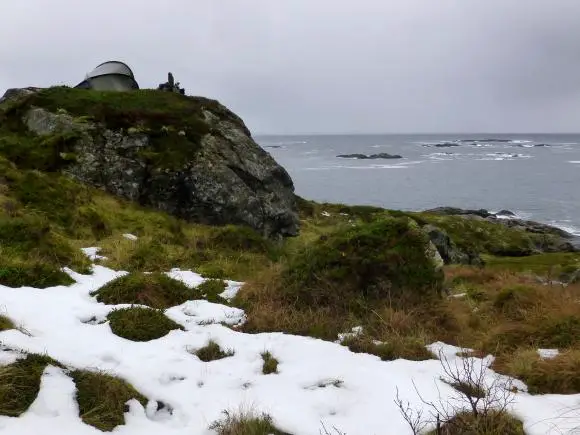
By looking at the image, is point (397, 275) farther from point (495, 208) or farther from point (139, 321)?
point (495, 208)

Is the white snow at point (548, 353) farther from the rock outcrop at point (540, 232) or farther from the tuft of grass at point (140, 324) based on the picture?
the rock outcrop at point (540, 232)

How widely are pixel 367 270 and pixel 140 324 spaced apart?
163 inches

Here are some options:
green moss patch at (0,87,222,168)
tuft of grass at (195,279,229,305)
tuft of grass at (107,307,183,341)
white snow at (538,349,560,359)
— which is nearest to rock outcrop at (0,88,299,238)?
green moss patch at (0,87,222,168)

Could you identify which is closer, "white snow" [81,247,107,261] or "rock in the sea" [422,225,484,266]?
"white snow" [81,247,107,261]

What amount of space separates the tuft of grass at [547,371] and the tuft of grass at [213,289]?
5.01 m

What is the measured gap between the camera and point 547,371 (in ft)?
18.4

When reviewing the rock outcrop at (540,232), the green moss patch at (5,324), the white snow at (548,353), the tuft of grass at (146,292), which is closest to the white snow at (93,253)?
the tuft of grass at (146,292)

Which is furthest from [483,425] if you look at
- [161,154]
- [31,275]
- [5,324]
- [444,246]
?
[444,246]

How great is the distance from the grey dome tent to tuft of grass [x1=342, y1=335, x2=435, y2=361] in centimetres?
2727

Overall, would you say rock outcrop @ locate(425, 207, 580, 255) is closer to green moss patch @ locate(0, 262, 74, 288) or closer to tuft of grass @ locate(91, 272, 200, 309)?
A: tuft of grass @ locate(91, 272, 200, 309)

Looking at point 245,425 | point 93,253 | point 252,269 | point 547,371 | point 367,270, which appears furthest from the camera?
point 252,269

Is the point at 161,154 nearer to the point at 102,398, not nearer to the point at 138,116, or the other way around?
the point at 138,116

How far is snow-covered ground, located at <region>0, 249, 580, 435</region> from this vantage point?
480 centimetres

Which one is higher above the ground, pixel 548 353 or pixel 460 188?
pixel 548 353
